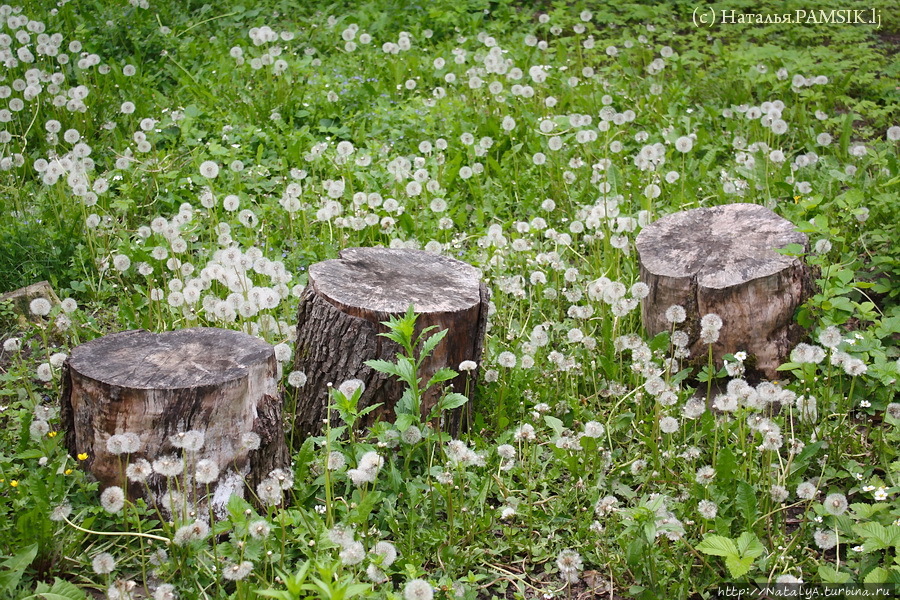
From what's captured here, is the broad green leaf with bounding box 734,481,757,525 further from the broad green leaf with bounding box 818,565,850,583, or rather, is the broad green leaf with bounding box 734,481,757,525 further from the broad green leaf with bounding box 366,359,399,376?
the broad green leaf with bounding box 366,359,399,376

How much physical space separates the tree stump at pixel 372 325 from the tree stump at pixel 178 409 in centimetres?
36

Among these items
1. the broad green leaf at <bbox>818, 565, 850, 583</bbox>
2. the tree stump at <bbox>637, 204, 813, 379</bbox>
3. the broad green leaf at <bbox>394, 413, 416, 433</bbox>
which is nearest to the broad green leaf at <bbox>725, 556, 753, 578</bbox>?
the broad green leaf at <bbox>818, 565, 850, 583</bbox>

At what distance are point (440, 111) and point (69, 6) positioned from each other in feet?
12.4

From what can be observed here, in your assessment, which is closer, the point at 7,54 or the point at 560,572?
the point at 560,572

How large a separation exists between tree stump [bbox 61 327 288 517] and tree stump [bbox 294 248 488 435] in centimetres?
36

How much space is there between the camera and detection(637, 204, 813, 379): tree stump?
4.28m

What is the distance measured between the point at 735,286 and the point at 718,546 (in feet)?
4.94

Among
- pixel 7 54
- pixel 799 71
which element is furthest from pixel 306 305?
pixel 799 71

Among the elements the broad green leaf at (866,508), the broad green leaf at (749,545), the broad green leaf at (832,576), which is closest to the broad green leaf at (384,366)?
the broad green leaf at (749,545)

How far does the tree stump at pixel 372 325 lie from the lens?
151 inches

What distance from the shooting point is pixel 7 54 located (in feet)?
21.7

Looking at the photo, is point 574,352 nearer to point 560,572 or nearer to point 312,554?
point 560,572

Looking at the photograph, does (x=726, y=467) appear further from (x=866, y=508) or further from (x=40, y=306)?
(x=40, y=306)

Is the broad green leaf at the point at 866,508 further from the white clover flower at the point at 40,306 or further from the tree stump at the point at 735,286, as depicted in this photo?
the white clover flower at the point at 40,306
